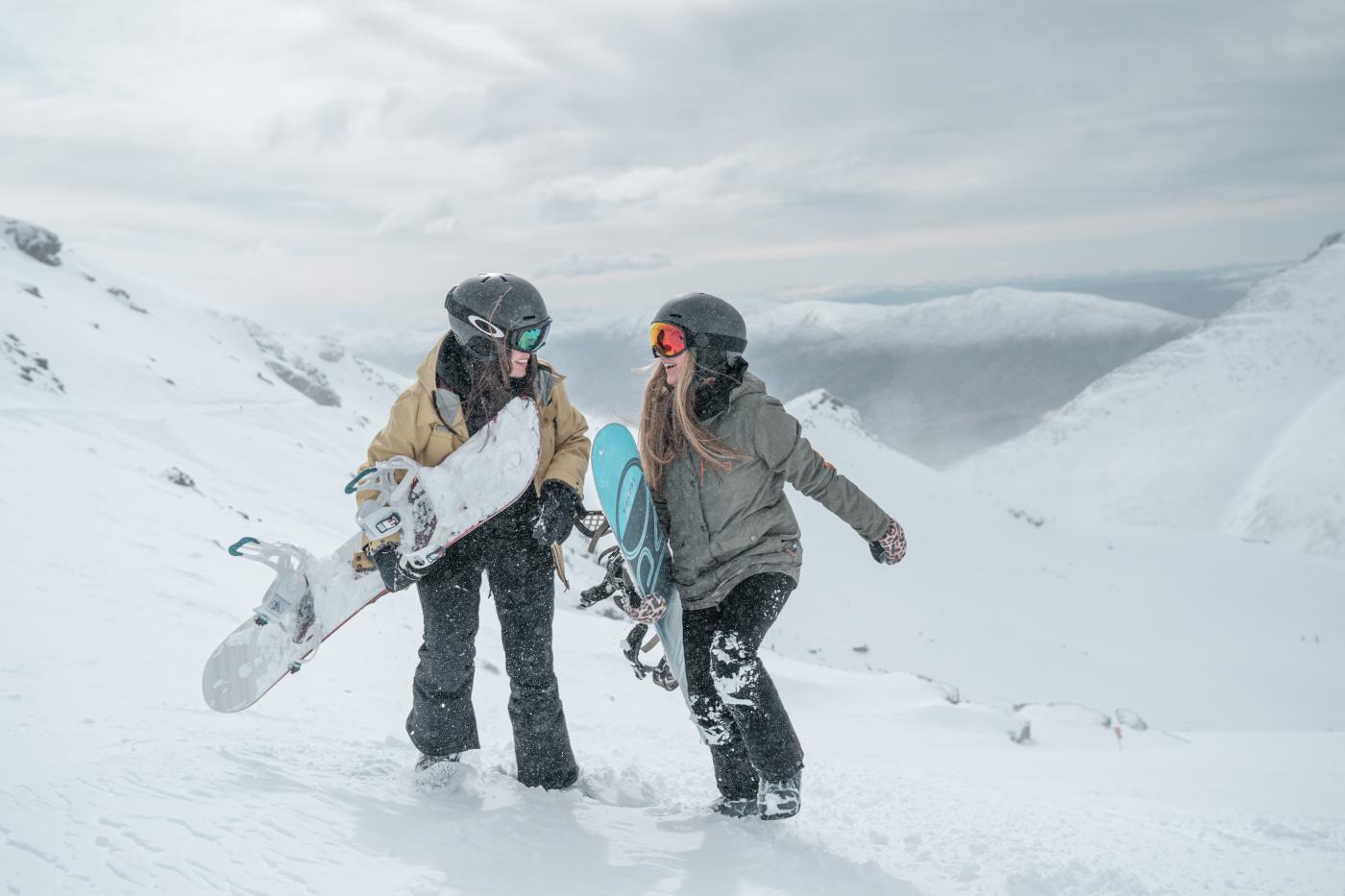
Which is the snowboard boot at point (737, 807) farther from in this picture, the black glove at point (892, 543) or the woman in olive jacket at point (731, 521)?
the black glove at point (892, 543)

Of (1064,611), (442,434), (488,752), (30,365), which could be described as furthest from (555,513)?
(1064,611)

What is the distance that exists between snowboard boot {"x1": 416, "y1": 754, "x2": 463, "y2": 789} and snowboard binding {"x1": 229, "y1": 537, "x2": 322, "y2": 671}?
0.88 m

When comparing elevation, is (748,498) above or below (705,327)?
below

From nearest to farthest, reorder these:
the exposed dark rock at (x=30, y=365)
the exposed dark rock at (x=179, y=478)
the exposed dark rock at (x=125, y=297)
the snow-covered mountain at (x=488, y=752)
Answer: the snow-covered mountain at (x=488, y=752) < the exposed dark rock at (x=179, y=478) < the exposed dark rock at (x=30, y=365) < the exposed dark rock at (x=125, y=297)

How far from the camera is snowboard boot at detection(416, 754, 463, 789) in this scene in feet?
12.2

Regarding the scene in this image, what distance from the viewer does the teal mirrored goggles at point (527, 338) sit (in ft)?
12.0

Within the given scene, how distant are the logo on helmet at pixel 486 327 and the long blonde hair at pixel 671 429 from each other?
79 centimetres

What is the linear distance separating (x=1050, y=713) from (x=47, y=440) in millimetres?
14820

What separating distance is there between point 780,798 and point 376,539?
218 centimetres

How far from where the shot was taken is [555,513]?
363 centimetres

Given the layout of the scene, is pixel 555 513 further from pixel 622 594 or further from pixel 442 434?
pixel 442 434

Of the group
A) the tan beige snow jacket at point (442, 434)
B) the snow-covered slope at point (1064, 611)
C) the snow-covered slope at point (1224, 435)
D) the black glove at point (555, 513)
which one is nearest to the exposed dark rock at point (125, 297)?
the snow-covered slope at point (1064, 611)

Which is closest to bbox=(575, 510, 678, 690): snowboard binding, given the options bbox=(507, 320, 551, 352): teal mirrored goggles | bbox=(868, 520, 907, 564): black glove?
bbox=(507, 320, 551, 352): teal mirrored goggles

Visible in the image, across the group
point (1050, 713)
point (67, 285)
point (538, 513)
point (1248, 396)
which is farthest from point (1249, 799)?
point (1248, 396)
